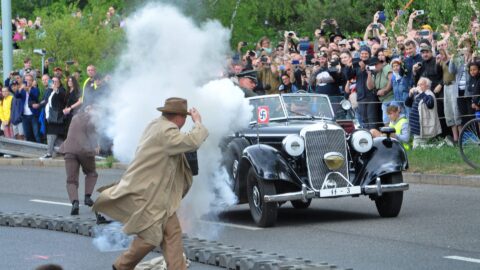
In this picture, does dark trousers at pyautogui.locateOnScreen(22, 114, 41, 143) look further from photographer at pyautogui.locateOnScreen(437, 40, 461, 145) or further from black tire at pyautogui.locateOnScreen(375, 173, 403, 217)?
black tire at pyautogui.locateOnScreen(375, 173, 403, 217)

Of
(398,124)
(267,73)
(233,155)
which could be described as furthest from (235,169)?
(267,73)

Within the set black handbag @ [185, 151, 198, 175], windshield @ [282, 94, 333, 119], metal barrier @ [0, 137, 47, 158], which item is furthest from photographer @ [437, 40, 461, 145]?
metal barrier @ [0, 137, 47, 158]

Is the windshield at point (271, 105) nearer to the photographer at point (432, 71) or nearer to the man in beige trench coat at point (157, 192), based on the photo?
the photographer at point (432, 71)

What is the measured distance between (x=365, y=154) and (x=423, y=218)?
1179mm

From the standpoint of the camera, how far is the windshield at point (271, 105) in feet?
55.8

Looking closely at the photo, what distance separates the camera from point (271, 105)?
1714 centimetres

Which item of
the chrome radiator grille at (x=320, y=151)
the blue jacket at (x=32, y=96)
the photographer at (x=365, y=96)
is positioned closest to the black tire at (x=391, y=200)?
the chrome radiator grille at (x=320, y=151)

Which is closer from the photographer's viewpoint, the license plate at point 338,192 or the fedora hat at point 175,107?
the fedora hat at point 175,107

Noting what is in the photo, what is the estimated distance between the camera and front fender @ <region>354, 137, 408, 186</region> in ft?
51.7

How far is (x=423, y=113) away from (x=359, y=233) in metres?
7.88

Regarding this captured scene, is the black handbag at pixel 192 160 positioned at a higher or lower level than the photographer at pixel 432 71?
lower

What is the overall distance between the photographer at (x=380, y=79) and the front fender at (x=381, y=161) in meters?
6.99

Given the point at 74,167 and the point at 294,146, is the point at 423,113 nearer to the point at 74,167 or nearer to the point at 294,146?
the point at 294,146

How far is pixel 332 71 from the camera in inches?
950
